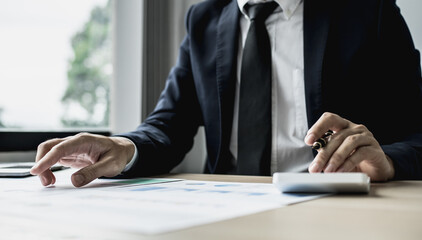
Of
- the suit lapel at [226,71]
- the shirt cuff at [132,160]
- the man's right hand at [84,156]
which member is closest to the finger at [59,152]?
the man's right hand at [84,156]

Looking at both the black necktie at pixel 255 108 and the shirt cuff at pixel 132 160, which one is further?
the black necktie at pixel 255 108

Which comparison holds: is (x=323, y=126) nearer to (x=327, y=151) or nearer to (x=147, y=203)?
(x=327, y=151)

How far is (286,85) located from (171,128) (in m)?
0.37

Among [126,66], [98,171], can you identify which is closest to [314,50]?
[98,171]

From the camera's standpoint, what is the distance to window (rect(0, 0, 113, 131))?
5.98ft

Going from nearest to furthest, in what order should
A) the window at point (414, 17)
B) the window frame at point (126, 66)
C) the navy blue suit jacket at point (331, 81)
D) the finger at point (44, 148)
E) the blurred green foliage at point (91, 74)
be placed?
the finger at point (44, 148) < the navy blue suit jacket at point (331, 81) < the window at point (414, 17) < the window frame at point (126, 66) < the blurred green foliage at point (91, 74)

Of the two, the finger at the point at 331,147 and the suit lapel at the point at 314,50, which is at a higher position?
the suit lapel at the point at 314,50

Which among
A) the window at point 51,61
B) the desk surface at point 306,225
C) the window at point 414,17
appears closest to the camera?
the desk surface at point 306,225

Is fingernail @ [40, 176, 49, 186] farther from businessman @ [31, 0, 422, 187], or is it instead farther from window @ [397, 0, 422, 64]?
window @ [397, 0, 422, 64]

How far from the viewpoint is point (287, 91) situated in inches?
51.5

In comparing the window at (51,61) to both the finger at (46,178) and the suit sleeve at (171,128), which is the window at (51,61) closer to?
the suit sleeve at (171,128)

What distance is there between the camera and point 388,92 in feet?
4.04

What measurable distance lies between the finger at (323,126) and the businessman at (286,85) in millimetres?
274

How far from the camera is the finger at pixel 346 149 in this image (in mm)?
767
